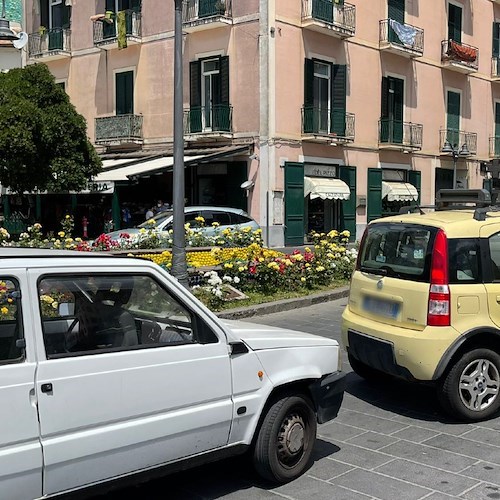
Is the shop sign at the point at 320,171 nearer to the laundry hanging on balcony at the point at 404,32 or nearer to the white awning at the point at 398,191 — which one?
the white awning at the point at 398,191

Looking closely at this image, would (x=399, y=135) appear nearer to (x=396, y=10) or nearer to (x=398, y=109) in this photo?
(x=398, y=109)

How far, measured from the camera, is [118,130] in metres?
27.1

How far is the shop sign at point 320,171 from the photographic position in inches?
1009

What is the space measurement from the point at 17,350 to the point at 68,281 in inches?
18.3

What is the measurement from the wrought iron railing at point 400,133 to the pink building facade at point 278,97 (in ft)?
→ 0.16

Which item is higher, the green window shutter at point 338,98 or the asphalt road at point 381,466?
the green window shutter at point 338,98

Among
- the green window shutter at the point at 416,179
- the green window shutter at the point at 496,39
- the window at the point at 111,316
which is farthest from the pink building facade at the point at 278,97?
the window at the point at 111,316

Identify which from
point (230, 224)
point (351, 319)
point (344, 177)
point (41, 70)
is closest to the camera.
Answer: point (351, 319)

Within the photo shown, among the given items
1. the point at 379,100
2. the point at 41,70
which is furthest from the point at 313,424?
the point at 379,100

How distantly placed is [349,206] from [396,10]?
8532mm

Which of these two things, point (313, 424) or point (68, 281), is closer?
point (68, 281)

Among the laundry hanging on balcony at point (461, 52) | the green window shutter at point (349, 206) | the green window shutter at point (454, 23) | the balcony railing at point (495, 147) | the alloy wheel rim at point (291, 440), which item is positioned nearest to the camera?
the alloy wheel rim at point (291, 440)

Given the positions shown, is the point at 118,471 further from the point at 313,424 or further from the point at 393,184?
the point at 393,184

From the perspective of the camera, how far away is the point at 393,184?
29.0 metres
